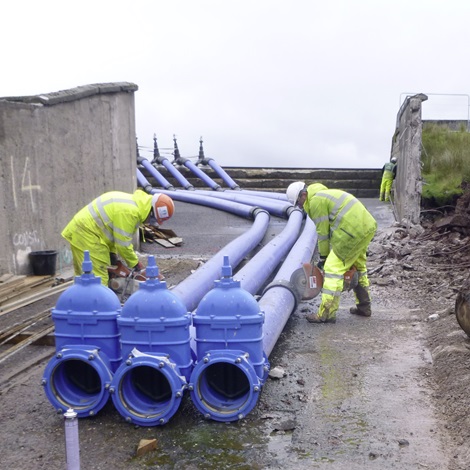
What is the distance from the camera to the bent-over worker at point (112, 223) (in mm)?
6059

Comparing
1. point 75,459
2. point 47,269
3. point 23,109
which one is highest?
point 23,109

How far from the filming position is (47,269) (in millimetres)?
8594

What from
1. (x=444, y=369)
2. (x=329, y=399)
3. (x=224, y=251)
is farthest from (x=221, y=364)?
(x=224, y=251)

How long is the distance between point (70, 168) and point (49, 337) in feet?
13.7

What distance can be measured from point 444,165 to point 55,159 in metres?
8.90

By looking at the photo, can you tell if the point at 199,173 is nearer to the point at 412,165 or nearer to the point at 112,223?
the point at 412,165

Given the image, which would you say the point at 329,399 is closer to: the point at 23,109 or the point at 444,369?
the point at 444,369

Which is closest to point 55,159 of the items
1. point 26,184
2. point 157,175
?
point 26,184

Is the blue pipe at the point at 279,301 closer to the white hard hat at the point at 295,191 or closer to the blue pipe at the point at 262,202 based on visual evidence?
the white hard hat at the point at 295,191

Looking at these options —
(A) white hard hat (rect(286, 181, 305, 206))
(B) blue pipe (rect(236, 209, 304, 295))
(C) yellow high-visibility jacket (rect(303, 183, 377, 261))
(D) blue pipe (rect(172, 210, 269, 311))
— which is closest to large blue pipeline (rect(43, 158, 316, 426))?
(D) blue pipe (rect(172, 210, 269, 311))

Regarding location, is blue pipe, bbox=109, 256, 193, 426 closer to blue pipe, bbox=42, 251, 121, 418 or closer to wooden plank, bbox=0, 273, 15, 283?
blue pipe, bbox=42, 251, 121, 418

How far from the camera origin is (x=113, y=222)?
20.0 ft

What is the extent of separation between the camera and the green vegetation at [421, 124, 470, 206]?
1305 centimetres

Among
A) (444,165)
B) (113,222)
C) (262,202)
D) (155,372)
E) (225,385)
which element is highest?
(113,222)
